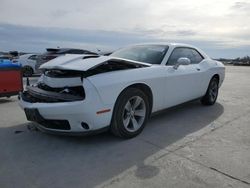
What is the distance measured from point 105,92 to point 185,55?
255 cm

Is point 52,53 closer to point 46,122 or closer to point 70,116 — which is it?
point 46,122

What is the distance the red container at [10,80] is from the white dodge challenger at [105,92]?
7.49 feet

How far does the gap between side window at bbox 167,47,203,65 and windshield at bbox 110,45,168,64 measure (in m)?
0.18

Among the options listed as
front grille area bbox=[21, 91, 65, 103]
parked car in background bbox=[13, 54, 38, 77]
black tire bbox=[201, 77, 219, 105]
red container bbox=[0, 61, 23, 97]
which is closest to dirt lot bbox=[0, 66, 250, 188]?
front grille area bbox=[21, 91, 65, 103]

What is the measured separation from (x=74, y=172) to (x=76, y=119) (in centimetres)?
71

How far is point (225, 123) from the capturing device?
481cm

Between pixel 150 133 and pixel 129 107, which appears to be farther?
pixel 150 133

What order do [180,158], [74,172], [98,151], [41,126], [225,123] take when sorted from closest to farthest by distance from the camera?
[74,172] → [180,158] → [98,151] → [41,126] → [225,123]

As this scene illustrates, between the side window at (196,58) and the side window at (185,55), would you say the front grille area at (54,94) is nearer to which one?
the side window at (185,55)

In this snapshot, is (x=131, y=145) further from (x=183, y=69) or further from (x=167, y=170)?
(x=183, y=69)

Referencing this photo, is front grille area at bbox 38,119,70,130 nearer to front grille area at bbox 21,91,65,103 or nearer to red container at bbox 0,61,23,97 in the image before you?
front grille area at bbox 21,91,65,103

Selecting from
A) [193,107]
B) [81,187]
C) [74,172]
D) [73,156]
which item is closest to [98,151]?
[73,156]

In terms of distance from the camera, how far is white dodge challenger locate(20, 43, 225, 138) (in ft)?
11.3

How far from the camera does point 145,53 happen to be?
4926 mm
